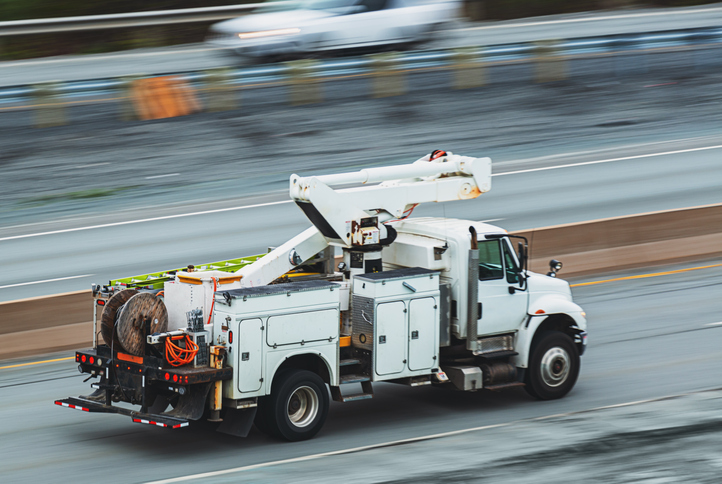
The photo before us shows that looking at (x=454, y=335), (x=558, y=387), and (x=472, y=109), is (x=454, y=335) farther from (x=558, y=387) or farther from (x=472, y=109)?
(x=472, y=109)

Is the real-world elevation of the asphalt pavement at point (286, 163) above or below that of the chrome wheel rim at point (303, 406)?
above

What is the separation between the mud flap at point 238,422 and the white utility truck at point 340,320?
0.02 metres

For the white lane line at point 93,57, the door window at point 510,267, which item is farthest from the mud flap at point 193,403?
the white lane line at point 93,57

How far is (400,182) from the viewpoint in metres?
12.3

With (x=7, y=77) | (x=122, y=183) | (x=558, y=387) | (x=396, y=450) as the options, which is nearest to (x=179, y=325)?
(x=396, y=450)

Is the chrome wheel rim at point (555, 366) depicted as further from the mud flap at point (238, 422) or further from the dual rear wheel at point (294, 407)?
the mud flap at point (238, 422)

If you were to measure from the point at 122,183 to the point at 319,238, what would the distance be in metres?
12.9

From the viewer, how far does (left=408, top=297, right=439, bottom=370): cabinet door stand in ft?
37.6

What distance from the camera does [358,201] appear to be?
11.6 m

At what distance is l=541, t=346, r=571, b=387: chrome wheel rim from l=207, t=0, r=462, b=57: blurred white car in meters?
17.2

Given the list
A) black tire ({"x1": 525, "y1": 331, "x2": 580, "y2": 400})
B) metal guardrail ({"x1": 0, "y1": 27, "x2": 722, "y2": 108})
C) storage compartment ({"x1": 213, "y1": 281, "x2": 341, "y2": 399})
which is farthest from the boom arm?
metal guardrail ({"x1": 0, "y1": 27, "x2": 722, "y2": 108})

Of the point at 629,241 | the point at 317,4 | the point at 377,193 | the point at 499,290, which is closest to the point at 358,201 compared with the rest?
the point at 377,193

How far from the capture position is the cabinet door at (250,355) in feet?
34.1

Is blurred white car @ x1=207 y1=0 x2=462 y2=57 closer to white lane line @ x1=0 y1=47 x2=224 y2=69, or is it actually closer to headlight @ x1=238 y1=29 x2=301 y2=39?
headlight @ x1=238 y1=29 x2=301 y2=39
